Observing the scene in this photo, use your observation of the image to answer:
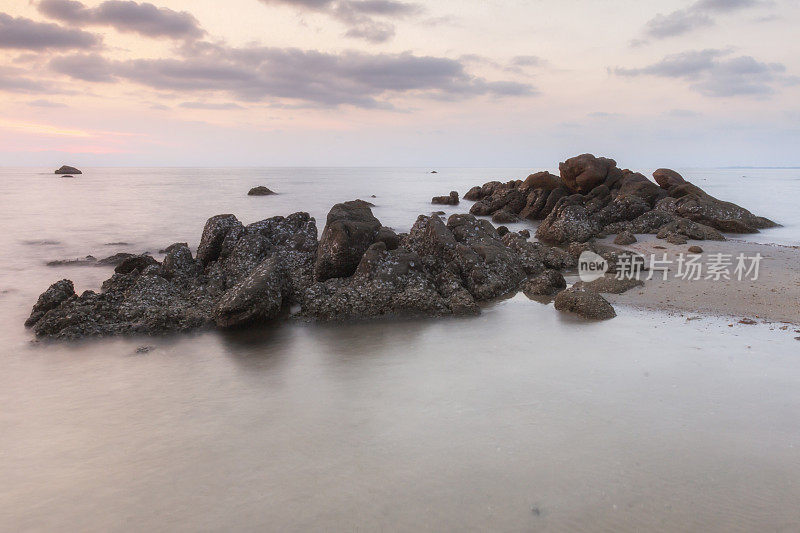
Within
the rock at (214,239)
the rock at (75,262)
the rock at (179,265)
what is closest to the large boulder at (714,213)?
the rock at (214,239)

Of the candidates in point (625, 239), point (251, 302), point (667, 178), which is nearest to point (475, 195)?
point (667, 178)

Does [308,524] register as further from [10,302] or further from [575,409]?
[10,302]

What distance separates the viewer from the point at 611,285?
11.1 meters

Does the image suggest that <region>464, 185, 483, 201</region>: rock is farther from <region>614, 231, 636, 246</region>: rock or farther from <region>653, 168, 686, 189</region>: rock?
<region>614, 231, 636, 246</region>: rock

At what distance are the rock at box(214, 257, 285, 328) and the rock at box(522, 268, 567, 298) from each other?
556 cm

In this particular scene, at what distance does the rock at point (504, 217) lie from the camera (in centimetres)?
2941

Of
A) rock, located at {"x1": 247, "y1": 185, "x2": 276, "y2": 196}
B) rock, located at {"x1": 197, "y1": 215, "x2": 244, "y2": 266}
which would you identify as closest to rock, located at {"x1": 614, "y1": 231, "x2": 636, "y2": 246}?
rock, located at {"x1": 197, "y1": 215, "x2": 244, "y2": 266}

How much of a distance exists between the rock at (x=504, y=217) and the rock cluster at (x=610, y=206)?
6 centimetres

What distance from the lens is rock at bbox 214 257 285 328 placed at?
29.7 feet

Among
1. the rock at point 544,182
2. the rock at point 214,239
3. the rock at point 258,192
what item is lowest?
the rock at point 214,239

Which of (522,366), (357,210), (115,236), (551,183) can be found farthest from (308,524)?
(551,183)

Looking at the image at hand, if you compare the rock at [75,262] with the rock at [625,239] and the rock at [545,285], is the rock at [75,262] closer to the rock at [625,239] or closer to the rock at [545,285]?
the rock at [545,285]

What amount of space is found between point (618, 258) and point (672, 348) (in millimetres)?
5621

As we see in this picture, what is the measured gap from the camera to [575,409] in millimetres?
5785
